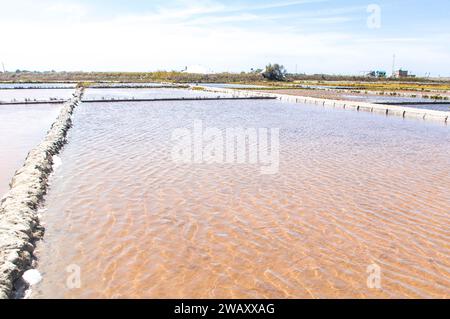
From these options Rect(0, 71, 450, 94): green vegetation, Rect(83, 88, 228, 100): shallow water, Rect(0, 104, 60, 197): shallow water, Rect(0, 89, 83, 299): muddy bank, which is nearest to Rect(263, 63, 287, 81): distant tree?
Rect(0, 71, 450, 94): green vegetation

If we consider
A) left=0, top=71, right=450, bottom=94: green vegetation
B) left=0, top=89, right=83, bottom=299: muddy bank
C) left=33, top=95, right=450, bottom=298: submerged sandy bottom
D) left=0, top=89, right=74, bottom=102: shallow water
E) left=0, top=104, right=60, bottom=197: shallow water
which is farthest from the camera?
left=0, top=71, right=450, bottom=94: green vegetation

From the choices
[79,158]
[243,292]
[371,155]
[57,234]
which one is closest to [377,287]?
[243,292]

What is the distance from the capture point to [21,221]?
589 cm

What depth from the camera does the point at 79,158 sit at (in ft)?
36.0

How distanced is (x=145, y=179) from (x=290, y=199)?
3.42 m

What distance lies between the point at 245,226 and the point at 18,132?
1308cm

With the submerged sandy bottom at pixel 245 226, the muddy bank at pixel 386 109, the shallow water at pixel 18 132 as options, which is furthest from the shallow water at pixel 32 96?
the submerged sandy bottom at pixel 245 226

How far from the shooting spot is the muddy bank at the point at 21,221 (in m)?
4.65

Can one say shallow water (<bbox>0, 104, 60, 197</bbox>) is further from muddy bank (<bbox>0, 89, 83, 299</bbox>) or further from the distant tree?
the distant tree

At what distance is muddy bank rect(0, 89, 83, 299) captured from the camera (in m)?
4.65

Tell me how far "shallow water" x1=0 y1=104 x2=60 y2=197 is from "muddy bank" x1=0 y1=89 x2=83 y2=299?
28.6 inches

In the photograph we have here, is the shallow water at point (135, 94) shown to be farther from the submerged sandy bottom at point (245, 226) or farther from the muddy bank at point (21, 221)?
the muddy bank at point (21, 221)
